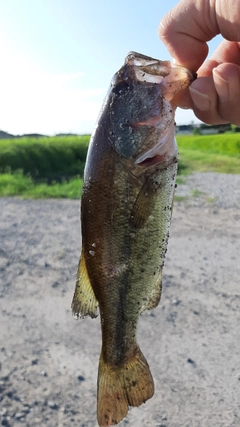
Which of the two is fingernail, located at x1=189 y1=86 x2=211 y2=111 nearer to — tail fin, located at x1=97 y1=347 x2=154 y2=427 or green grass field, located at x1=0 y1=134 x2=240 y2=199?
tail fin, located at x1=97 y1=347 x2=154 y2=427

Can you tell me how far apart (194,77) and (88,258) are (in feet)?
3.34

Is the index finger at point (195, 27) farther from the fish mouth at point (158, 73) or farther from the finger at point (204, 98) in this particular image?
the fish mouth at point (158, 73)

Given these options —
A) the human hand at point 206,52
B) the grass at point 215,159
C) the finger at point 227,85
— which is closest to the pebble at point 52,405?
the human hand at point 206,52

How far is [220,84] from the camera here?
218 cm

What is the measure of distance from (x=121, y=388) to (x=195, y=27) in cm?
183

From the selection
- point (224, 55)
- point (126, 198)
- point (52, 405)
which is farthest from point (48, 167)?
point (126, 198)

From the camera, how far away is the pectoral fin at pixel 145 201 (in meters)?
1.87

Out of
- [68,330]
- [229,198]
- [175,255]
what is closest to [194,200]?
[229,198]

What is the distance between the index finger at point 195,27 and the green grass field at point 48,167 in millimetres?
11283

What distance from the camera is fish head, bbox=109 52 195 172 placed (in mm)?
1900

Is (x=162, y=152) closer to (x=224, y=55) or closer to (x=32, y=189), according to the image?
(x=224, y=55)

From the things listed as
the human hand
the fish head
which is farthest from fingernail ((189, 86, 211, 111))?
the fish head

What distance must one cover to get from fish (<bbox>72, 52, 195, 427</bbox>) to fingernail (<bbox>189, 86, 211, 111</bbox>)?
147 mm

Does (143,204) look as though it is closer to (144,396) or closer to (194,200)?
(144,396)
